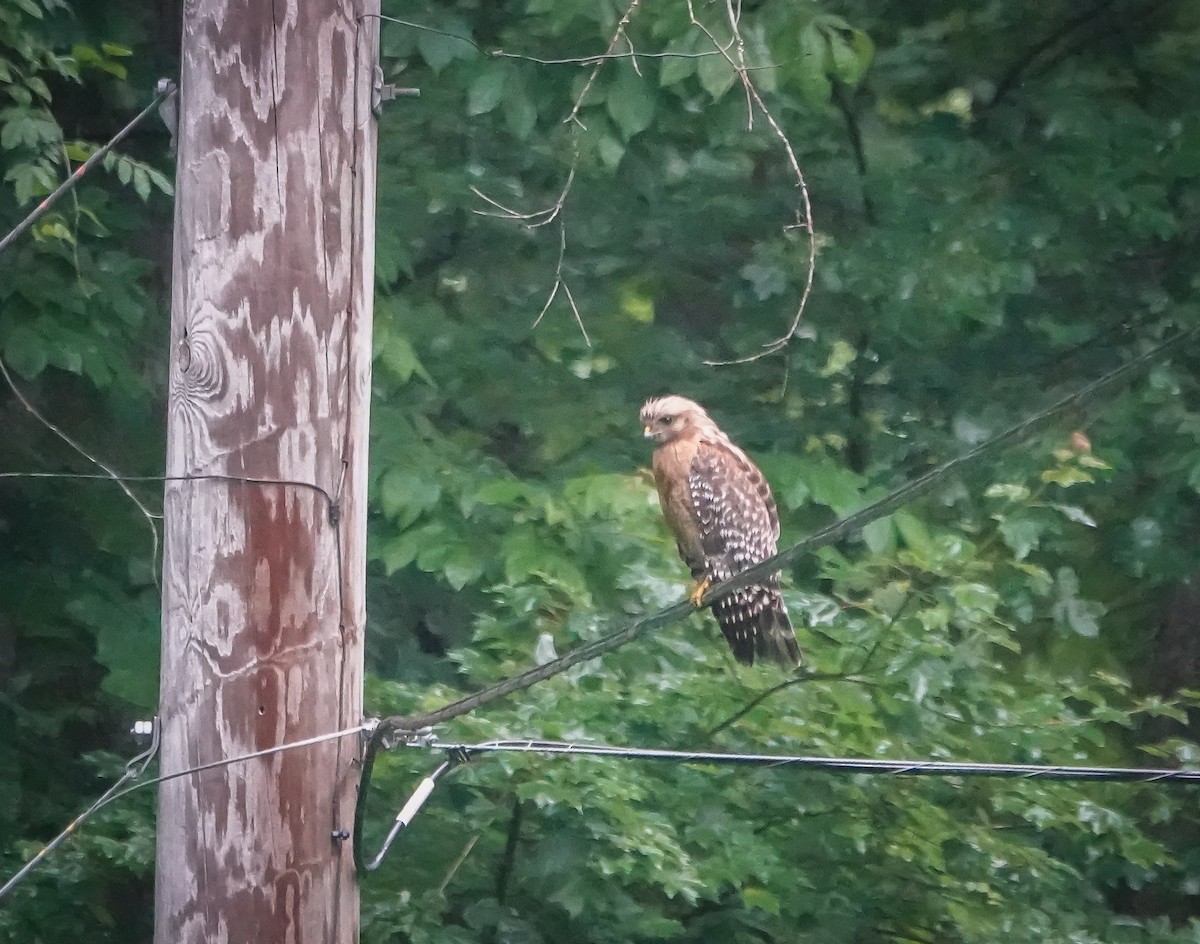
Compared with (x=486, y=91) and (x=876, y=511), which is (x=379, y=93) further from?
(x=486, y=91)

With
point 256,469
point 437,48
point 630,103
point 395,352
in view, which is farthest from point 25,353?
point 256,469

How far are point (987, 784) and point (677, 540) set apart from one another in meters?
1.14

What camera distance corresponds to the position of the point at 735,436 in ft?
16.1

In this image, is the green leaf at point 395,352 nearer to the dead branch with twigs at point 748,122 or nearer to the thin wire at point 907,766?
the dead branch with twigs at point 748,122

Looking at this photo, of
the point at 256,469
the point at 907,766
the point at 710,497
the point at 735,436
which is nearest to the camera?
the point at 256,469

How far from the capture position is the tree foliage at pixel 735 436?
12.5 feet

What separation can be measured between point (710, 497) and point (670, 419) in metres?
0.26

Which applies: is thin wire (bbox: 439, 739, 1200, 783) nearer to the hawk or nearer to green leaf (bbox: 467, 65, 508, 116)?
the hawk

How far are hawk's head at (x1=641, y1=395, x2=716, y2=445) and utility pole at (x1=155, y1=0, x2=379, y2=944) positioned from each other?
228 centimetres

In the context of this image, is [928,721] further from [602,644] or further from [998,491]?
[602,644]

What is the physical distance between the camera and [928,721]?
3926 millimetres

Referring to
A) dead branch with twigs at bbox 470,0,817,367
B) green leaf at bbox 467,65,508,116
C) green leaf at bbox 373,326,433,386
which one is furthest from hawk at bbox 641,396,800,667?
green leaf at bbox 467,65,508,116

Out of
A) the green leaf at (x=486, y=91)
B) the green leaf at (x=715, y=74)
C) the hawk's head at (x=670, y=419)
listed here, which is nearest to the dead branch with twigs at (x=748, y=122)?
the green leaf at (x=715, y=74)

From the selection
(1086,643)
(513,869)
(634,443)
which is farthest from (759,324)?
(513,869)
